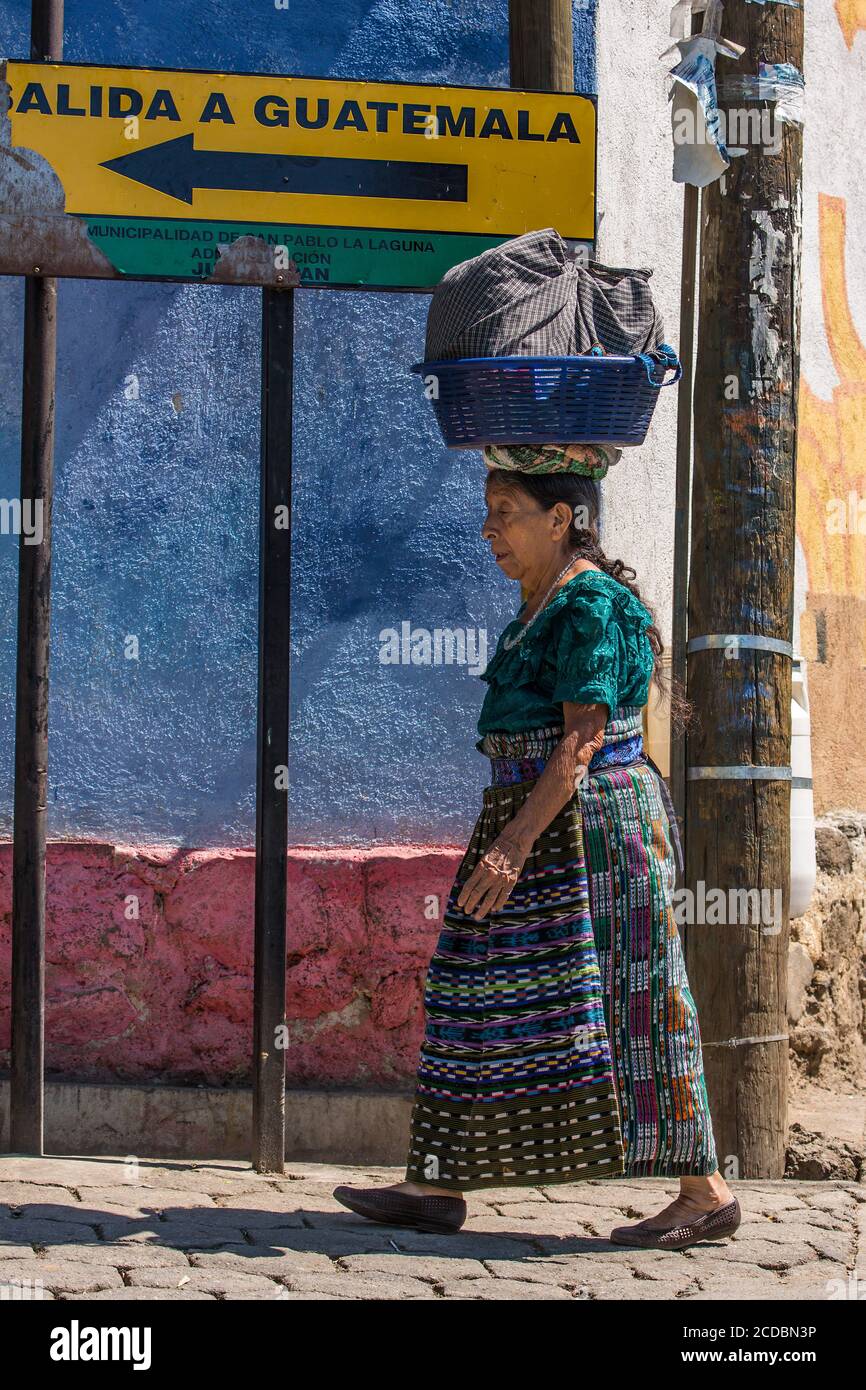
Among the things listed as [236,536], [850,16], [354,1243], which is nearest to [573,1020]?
[354,1243]

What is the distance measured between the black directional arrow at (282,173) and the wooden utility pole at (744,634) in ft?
2.47

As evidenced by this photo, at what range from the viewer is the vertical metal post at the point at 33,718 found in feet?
15.9

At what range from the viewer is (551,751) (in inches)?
161

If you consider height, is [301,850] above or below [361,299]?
below

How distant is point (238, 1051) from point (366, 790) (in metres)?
0.85

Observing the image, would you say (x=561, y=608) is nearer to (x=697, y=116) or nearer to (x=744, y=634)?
(x=744, y=634)

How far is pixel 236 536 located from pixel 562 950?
6.54 ft

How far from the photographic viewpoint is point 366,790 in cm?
550

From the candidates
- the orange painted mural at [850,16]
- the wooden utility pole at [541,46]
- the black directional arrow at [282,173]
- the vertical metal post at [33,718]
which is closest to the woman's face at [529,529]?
the black directional arrow at [282,173]

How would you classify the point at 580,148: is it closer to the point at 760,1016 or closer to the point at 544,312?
the point at 544,312

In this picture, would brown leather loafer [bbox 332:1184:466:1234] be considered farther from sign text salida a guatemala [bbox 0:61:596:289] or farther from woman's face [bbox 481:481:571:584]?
sign text salida a guatemala [bbox 0:61:596:289]

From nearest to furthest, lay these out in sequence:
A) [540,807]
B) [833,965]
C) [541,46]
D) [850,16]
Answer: [540,807], [541,46], [833,965], [850,16]

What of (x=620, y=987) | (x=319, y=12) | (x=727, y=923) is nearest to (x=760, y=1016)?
(x=727, y=923)

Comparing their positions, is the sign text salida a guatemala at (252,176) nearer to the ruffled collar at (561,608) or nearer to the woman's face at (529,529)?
the woman's face at (529,529)
